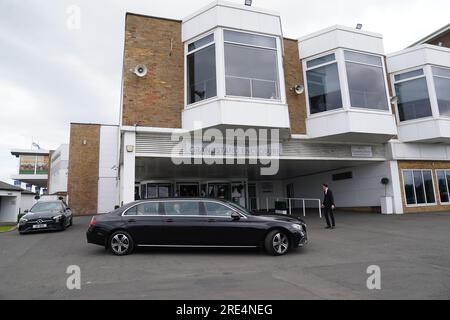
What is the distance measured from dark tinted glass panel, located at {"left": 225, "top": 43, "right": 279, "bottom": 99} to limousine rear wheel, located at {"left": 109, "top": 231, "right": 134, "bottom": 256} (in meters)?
6.42

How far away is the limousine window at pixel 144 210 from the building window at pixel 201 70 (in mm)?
5400

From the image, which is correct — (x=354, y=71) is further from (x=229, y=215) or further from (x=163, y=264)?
(x=163, y=264)

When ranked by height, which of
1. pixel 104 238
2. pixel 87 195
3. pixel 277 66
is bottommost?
pixel 104 238

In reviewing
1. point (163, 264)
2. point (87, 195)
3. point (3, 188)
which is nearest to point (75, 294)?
point (163, 264)

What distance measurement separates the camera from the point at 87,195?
2827 centimetres

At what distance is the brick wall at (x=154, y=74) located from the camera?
1248 centimetres

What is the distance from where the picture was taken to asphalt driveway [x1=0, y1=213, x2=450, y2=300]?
494 centimetres

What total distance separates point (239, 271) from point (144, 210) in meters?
3.17

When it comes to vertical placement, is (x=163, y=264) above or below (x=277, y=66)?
below

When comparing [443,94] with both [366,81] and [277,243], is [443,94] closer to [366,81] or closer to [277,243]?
[366,81]

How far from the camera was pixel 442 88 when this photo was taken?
1652cm

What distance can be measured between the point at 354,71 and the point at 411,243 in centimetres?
819

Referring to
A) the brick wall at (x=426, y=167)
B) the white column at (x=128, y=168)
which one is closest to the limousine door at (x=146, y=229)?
the white column at (x=128, y=168)
